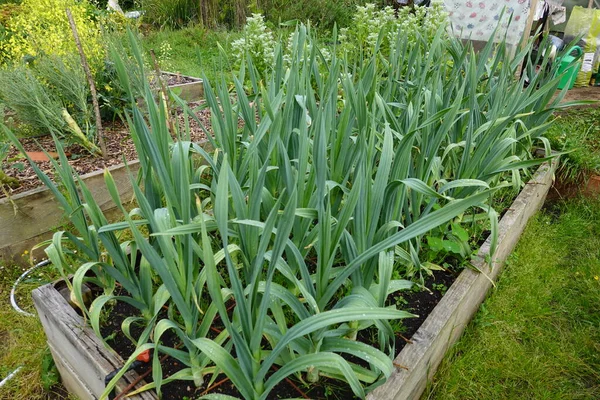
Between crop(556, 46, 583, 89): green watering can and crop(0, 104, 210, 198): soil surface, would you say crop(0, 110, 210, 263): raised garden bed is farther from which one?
crop(556, 46, 583, 89): green watering can

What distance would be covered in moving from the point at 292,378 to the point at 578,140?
2.60 m

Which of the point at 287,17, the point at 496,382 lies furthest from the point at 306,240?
the point at 287,17

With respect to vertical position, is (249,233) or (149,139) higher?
(149,139)

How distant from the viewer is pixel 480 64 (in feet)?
6.06

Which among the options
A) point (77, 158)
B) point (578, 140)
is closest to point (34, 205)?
point (77, 158)

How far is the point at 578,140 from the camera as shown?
2805 millimetres

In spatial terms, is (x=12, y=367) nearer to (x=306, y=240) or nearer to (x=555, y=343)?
(x=306, y=240)

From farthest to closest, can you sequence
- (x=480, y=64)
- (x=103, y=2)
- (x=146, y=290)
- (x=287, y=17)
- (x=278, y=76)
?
(x=103, y=2) < (x=287, y=17) < (x=480, y=64) < (x=278, y=76) < (x=146, y=290)

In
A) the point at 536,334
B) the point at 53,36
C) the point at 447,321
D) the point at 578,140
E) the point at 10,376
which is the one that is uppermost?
the point at 53,36

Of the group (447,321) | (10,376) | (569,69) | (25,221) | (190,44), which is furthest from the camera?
(190,44)

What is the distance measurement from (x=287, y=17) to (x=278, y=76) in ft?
21.3

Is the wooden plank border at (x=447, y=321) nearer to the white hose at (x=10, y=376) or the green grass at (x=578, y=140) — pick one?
the green grass at (x=578, y=140)

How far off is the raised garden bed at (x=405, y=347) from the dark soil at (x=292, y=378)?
0.05 metres

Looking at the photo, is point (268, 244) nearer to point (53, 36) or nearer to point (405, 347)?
point (405, 347)
